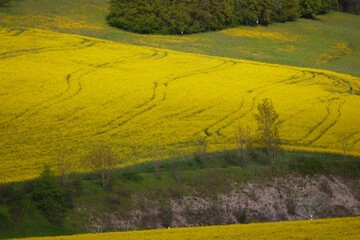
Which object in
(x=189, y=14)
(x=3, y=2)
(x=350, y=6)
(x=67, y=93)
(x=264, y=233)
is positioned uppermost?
(x=264, y=233)

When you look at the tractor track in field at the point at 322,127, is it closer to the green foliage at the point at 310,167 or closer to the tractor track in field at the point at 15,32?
the green foliage at the point at 310,167

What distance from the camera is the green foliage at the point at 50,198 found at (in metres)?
30.0

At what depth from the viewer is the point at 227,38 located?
2980 inches

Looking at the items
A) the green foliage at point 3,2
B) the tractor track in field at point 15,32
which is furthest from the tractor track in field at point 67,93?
the green foliage at point 3,2

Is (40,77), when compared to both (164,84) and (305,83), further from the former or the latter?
(305,83)

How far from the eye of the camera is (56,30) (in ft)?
216

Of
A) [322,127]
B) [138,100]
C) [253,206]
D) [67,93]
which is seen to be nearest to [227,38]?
[138,100]

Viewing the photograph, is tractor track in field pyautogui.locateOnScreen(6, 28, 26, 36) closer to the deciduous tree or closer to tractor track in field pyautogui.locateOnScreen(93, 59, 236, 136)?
tractor track in field pyautogui.locateOnScreen(93, 59, 236, 136)

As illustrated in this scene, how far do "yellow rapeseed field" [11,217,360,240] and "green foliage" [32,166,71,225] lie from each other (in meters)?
6.49

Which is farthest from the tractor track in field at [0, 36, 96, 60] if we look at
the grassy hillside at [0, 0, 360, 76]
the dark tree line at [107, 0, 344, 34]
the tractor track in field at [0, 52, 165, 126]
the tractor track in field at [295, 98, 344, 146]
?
the tractor track in field at [295, 98, 344, 146]

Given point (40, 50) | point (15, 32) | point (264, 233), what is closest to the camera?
point (264, 233)

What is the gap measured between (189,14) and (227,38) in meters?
4.22

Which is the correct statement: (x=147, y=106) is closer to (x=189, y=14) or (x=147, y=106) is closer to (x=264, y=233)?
(x=264, y=233)

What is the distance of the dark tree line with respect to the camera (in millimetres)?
72875
